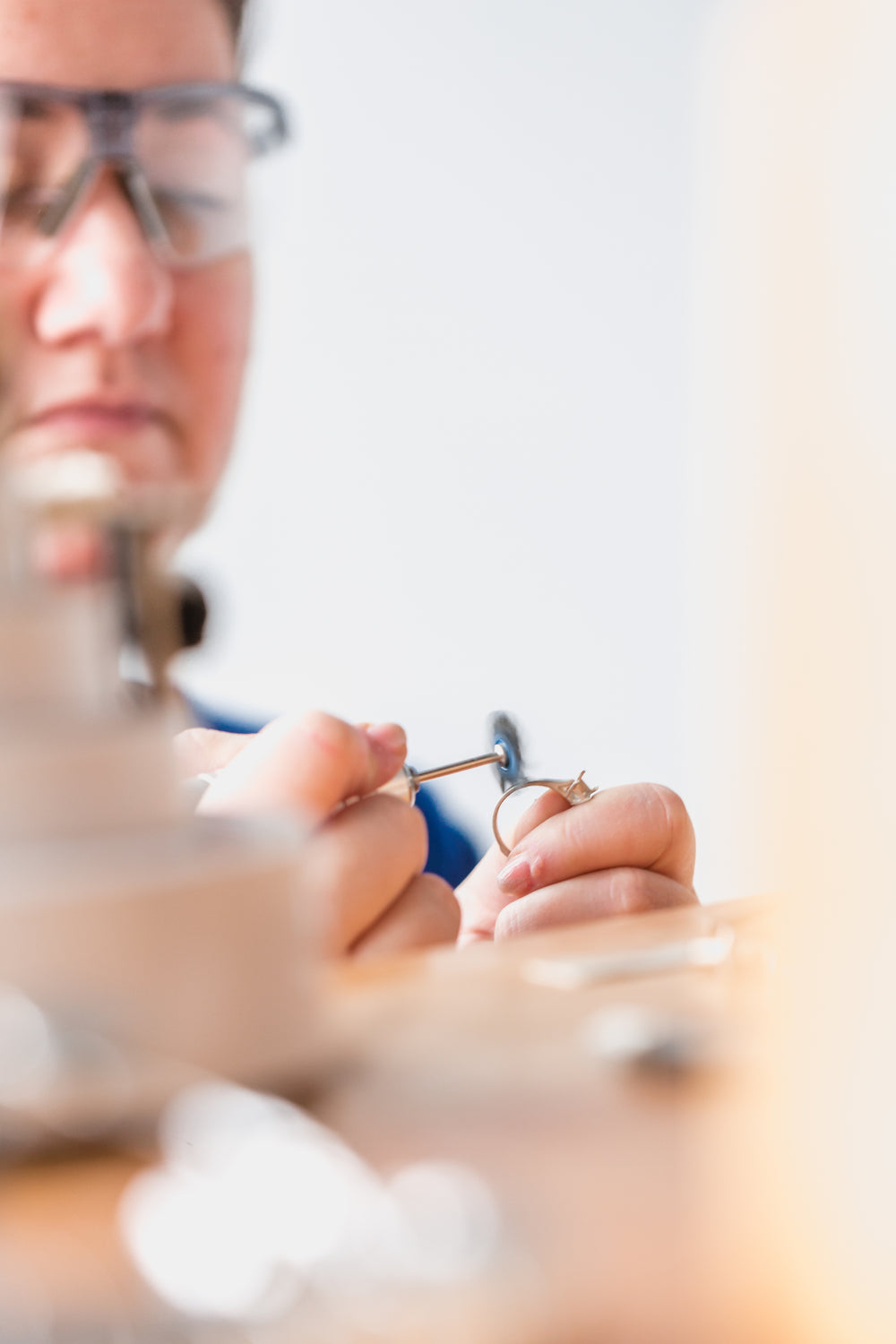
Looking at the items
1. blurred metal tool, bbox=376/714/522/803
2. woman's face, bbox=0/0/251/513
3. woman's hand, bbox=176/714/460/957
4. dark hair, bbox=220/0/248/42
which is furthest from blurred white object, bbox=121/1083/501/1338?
dark hair, bbox=220/0/248/42

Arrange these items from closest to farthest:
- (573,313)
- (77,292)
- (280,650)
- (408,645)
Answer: (77,292) < (408,645) < (280,650) < (573,313)

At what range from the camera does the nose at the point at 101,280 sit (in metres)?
0.83

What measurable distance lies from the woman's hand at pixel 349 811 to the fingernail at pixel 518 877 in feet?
0.09

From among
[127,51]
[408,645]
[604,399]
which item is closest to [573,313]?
[604,399]

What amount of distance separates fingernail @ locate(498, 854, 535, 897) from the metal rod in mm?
36

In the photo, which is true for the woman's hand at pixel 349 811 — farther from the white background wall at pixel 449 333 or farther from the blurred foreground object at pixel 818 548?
the white background wall at pixel 449 333

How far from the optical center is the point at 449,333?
172cm

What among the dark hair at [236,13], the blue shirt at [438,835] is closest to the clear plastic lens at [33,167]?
the dark hair at [236,13]

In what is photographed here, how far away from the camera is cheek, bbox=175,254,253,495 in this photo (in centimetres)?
92

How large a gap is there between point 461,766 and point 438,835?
14.6 inches

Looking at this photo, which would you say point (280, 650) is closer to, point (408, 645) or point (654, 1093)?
point (408, 645)

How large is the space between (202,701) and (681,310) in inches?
29.9

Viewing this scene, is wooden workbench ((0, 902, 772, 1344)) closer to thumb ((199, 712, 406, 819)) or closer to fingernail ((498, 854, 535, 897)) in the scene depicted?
thumb ((199, 712, 406, 819))

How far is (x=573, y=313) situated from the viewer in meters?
1.65
